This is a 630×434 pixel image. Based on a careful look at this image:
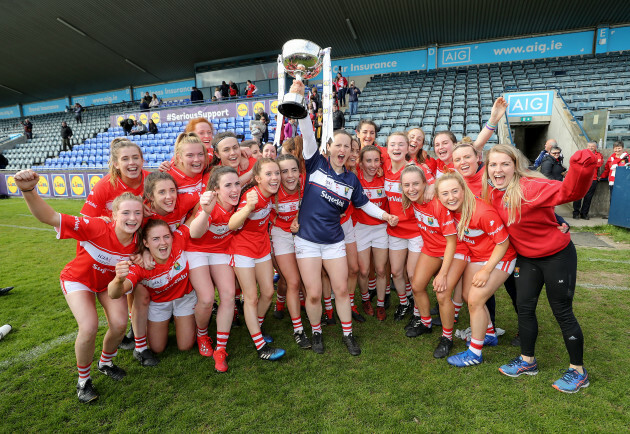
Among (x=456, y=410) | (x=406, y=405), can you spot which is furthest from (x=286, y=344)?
(x=456, y=410)

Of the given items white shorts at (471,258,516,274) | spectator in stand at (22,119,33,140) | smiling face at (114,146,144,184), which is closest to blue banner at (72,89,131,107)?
spectator in stand at (22,119,33,140)

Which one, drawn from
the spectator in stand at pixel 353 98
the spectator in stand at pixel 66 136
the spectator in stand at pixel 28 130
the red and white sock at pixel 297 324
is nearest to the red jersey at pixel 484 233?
the red and white sock at pixel 297 324

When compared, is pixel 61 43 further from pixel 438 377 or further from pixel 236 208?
pixel 438 377

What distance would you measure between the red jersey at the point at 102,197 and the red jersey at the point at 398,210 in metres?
2.62

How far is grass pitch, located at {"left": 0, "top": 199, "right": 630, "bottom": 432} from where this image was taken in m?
2.35

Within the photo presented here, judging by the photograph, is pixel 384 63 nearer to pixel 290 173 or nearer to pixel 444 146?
pixel 444 146

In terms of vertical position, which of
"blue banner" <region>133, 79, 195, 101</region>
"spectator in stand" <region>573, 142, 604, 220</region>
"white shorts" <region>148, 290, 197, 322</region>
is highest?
"blue banner" <region>133, 79, 195, 101</region>

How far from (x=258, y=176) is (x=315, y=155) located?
57 centimetres

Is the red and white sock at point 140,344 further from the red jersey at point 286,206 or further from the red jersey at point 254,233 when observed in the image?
the red jersey at point 286,206

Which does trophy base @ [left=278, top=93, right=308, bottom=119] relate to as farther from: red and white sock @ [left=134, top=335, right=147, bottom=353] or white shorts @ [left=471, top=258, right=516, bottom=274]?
red and white sock @ [left=134, top=335, right=147, bottom=353]

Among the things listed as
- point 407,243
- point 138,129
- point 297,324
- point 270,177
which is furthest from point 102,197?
point 138,129

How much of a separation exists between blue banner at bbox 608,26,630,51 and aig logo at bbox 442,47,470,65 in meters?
5.99

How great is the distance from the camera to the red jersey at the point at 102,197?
10.0 feet

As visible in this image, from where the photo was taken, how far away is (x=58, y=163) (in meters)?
18.1
